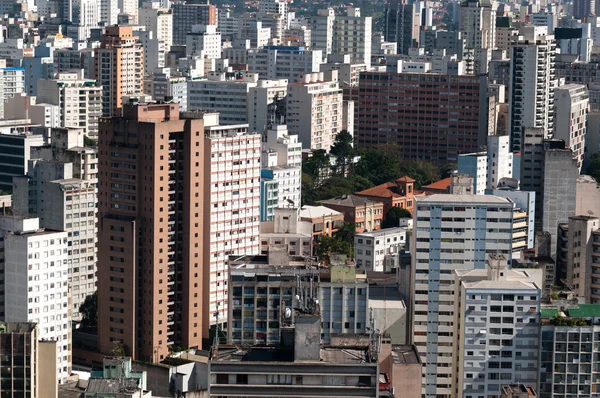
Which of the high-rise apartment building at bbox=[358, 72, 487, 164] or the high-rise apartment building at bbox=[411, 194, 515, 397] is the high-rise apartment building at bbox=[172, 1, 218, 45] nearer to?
the high-rise apartment building at bbox=[358, 72, 487, 164]

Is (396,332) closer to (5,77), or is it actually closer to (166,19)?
(5,77)

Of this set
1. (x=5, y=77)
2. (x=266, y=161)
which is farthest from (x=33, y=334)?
(x=5, y=77)

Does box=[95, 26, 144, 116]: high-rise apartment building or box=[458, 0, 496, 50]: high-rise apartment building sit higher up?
box=[458, 0, 496, 50]: high-rise apartment building

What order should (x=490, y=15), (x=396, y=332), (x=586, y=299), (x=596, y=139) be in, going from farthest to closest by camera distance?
(x=490, y=15) → (x=596, y=139) → (x=586, y=299) → (x=396, y=332)

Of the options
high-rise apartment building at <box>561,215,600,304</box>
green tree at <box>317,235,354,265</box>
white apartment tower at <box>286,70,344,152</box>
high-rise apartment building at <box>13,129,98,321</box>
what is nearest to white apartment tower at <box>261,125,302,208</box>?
green tree at <box>317,235,354,265</box>

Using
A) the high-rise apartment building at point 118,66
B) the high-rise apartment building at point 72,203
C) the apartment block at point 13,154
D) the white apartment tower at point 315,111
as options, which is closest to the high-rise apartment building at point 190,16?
the high-rise apartment building at point 118,66

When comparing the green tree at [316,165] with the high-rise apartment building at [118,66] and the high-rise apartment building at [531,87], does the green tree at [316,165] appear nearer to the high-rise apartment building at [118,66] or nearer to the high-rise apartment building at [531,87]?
the high-rise apartment building at [531,87]
